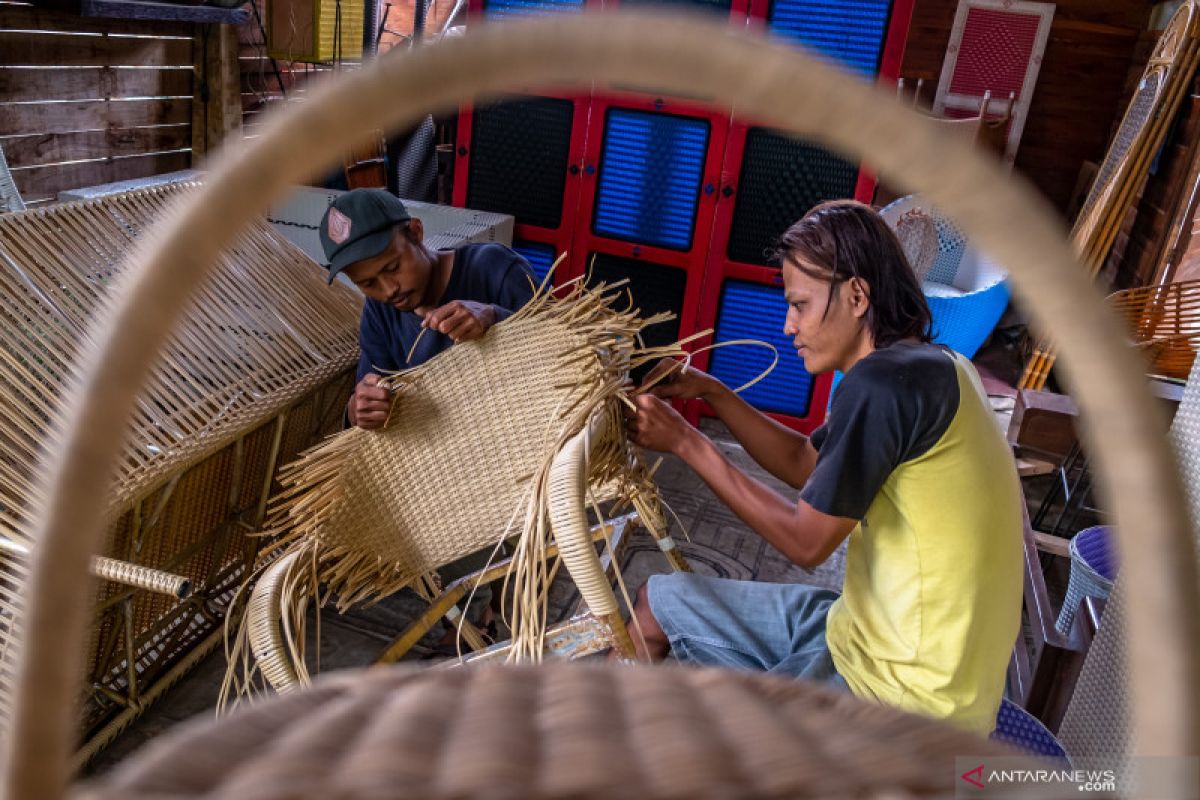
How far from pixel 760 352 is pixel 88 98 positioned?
3.21 metres

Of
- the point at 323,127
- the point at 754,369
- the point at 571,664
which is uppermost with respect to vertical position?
the point at 323,127

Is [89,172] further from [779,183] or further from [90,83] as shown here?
[779,183]

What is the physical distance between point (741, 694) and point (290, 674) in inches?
42.5

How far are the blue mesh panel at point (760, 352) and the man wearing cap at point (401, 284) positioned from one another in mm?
1706

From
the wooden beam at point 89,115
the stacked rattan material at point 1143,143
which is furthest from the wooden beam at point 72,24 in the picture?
the stacked rattan material at point 1143,143

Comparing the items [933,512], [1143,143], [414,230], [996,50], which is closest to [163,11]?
[414,230]

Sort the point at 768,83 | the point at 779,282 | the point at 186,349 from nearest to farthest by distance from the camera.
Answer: the point at 768,83 < the point at 186,349 < the point at 779,282

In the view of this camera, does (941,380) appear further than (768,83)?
Yes

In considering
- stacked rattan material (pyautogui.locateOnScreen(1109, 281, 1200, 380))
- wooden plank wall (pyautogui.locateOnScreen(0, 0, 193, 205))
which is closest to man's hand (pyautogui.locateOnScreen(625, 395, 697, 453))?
stacked rattan material (pyautogui.locateOnScreen(1109, 281, 1200, 380))

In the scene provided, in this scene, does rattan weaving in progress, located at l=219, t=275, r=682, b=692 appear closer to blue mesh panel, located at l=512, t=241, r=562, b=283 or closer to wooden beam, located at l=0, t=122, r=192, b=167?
blue mesh panel, located at l=512, t=241, r=562, b=283

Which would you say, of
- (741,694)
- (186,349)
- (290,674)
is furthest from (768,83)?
(186,349)

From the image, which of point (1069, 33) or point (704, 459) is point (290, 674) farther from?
point (1069, 33)

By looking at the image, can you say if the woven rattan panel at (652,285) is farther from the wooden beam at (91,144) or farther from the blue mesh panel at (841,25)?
the wooden beam at (91,144)

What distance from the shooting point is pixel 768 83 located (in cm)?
39
